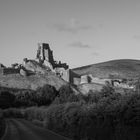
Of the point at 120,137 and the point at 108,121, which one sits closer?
the point at 120,137

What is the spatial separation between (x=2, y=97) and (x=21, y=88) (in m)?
67.8

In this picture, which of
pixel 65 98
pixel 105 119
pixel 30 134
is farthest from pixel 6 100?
pixel 105 119

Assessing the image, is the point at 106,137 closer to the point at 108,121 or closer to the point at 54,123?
the point at 108,121

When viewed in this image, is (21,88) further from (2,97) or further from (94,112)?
(94,112)

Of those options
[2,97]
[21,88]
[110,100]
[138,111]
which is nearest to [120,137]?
[138,111]

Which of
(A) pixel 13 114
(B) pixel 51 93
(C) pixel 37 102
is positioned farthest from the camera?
(B) pixel 51 93

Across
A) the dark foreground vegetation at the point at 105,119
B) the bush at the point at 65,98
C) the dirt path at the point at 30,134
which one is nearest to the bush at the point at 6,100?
the bush at the point at 65,98

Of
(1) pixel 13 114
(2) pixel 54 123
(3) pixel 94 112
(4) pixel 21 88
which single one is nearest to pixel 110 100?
(3) pixel 94 112

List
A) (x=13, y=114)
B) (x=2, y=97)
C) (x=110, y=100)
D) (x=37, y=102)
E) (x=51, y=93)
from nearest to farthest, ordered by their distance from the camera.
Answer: (x=110, y=100) → (x=13, y=114) → (x=2, y=97) → (x=37, y=102) → (x=51, y=93)

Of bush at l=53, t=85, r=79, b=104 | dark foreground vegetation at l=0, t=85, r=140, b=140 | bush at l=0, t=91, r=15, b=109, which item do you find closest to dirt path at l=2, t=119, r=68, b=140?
dark foreground vegetation at l=0, t=85, r=140, b=140

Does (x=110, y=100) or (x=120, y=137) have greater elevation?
(x=110, y=100)

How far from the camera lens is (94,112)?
75.3 ft

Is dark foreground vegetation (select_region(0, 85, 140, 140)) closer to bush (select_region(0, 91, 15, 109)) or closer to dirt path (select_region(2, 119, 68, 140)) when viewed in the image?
dirt path (select_region(2, 119, 68, 140))

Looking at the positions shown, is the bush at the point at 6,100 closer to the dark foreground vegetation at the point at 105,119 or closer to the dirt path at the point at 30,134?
the dirt path at the point at 30,134
